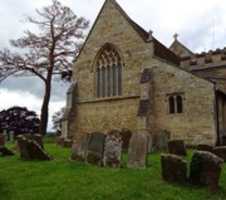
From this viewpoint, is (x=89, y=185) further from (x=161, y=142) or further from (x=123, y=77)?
(x=123, y=77)

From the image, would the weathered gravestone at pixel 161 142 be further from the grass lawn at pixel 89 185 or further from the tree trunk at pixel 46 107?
the tree trunk at pixel 46 107

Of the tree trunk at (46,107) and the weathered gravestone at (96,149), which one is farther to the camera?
the tree trunk at (46,107)

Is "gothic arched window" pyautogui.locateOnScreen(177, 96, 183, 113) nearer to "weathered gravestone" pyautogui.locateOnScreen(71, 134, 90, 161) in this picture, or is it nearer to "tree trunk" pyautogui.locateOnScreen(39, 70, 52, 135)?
"weathered gravestone" pyautogui.locateOnScreen(71, 134, 90, 161)

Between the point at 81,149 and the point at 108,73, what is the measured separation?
1311 centimetres

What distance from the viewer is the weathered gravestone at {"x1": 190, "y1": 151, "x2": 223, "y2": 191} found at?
24.0 ft

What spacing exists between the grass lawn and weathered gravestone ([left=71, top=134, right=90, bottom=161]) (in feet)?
3.50

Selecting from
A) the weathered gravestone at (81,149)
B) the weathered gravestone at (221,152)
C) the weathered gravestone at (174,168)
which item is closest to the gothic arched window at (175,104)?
the weathered gravestone at (221,152)

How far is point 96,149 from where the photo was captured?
10367 mm

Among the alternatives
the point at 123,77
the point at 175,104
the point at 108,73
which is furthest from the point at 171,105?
the point at 108,73

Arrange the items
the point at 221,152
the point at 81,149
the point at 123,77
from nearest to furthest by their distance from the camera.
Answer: the point at 81,149, the point at 221,152, the point at 123,77

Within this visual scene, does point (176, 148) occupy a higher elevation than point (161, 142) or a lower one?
lower

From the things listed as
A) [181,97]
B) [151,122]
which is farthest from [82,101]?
[181,97]

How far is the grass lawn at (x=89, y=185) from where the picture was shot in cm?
659

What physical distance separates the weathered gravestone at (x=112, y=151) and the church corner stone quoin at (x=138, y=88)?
7.87 metres
